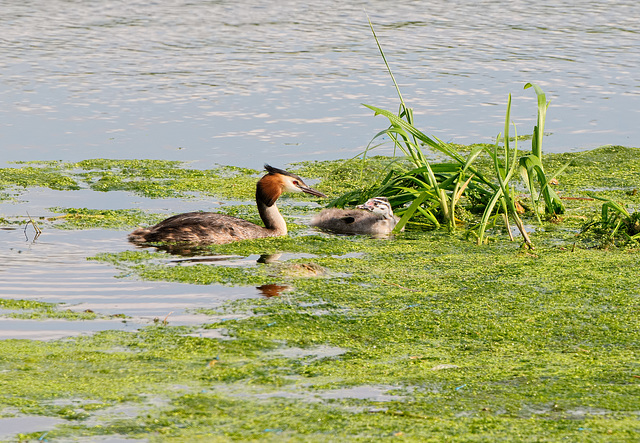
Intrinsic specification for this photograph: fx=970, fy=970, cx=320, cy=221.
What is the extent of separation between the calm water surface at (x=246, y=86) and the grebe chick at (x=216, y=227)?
1.01 ft

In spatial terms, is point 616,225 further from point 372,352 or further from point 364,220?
point 372,352

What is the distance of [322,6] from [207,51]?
7.64 meters

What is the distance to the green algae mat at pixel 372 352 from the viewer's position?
437cm

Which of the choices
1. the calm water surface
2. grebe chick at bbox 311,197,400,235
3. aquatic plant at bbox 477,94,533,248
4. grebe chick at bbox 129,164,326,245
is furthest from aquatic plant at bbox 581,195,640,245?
the calm water surface

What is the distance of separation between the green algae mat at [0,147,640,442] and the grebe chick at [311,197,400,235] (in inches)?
9.2

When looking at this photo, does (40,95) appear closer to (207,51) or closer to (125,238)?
(207,51)

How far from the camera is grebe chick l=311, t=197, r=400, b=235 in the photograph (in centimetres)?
896

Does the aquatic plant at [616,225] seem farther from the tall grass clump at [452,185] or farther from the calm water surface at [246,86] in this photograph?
the calm water surface at [246,86]

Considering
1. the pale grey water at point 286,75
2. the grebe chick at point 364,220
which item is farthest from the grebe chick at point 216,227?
the pale grey water at point 286,75

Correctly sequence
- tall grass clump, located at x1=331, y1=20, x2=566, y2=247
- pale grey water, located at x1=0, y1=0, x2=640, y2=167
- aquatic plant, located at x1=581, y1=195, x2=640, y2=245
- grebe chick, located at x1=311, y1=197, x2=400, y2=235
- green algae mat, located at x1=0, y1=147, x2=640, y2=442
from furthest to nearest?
pale grey water, located at x1=0, y1=0, x2=640, y2=167 → grebe chick, located at x1=311, y1=197, x2=400, y2=235 → tall grass clump, located at x1=331, y1=20, x2=566, y2=247 → aquatic plant, located at x1=581, y1=195, x2=640, y2=245 → green algae mat, located at x1=0, y1=147, x2=640, y2=442

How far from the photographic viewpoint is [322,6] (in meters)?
26.3

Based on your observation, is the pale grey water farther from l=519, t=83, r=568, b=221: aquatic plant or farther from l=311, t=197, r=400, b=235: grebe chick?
l=519, t=83, r=568, b=221: aquatic plant

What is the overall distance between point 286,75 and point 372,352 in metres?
12.3

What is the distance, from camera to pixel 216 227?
851 centimetres
